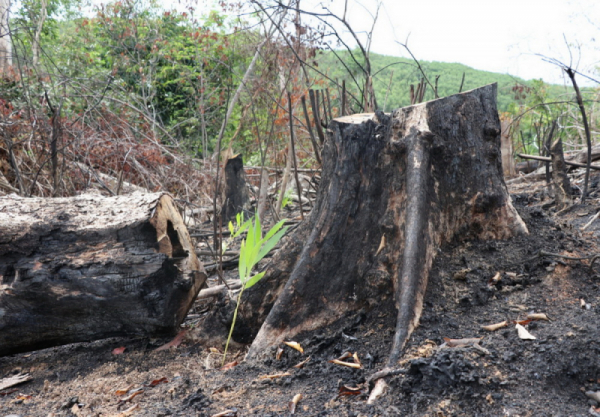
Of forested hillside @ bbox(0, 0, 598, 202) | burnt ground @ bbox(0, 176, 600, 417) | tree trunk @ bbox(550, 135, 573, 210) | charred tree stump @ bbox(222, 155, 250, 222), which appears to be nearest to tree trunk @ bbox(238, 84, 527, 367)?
burnt ground @ bbox(0, 176, 600, 417)

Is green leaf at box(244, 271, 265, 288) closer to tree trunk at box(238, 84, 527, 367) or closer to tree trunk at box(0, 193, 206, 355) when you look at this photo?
tree trunk at box(238, 84, 527, 367)

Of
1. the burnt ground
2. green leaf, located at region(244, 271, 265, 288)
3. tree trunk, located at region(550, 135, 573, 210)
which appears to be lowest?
the burnt ground

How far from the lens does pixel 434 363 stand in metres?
1.45

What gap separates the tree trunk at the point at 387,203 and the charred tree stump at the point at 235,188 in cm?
346

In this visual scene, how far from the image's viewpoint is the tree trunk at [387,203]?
209cm

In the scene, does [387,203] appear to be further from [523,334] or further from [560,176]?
[560,176]

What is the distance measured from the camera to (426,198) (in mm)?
2047

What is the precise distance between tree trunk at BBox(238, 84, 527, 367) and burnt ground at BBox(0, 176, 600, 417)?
10 centimetres

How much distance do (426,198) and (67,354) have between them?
2131mm

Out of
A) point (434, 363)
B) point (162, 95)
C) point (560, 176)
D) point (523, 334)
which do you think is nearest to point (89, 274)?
point (434, 363)

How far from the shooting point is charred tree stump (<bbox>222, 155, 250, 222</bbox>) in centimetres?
566

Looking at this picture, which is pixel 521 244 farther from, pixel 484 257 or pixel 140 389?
pixel 140 389

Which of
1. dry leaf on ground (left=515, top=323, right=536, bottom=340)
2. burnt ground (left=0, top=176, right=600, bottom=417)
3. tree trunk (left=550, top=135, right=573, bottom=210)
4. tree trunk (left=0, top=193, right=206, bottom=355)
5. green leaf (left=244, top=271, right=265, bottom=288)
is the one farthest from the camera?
tree trunk (left=550, top=135, right=573, bottom=210)

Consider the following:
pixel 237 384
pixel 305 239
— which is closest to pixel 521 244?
pixel 305 239
